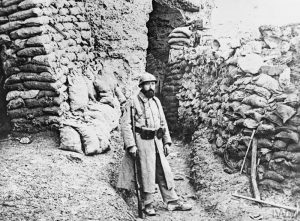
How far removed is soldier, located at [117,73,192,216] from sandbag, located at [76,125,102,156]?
0.57 m

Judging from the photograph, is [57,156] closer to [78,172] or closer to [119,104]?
[78,172]

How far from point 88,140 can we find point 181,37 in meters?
4.70

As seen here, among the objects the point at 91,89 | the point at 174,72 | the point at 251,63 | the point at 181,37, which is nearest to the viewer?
the point at 251,63

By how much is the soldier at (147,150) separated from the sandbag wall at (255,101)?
110cm

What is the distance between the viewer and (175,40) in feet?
28.5

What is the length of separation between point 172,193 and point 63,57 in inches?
98.1

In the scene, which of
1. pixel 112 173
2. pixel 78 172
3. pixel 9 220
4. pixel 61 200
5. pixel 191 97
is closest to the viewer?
pixel 9 220

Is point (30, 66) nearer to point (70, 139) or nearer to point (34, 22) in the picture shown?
point (34, 22)

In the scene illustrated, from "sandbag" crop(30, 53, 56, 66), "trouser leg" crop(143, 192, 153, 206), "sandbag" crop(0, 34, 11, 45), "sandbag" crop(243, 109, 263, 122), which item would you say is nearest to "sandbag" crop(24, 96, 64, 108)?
"sandbag" crop(30, 53, 56, 66)

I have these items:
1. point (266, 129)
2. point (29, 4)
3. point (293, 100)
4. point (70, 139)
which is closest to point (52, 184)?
point (70, 139)

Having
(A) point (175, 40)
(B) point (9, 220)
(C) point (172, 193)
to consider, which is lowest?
(C) point (172, 193)

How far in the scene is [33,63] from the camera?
15.9 feet

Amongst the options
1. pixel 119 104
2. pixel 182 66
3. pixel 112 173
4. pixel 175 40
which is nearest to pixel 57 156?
pixel 112 173

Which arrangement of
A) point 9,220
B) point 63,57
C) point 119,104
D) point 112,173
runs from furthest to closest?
point 119,104
point 63,57
point 112,173
point 9,220
